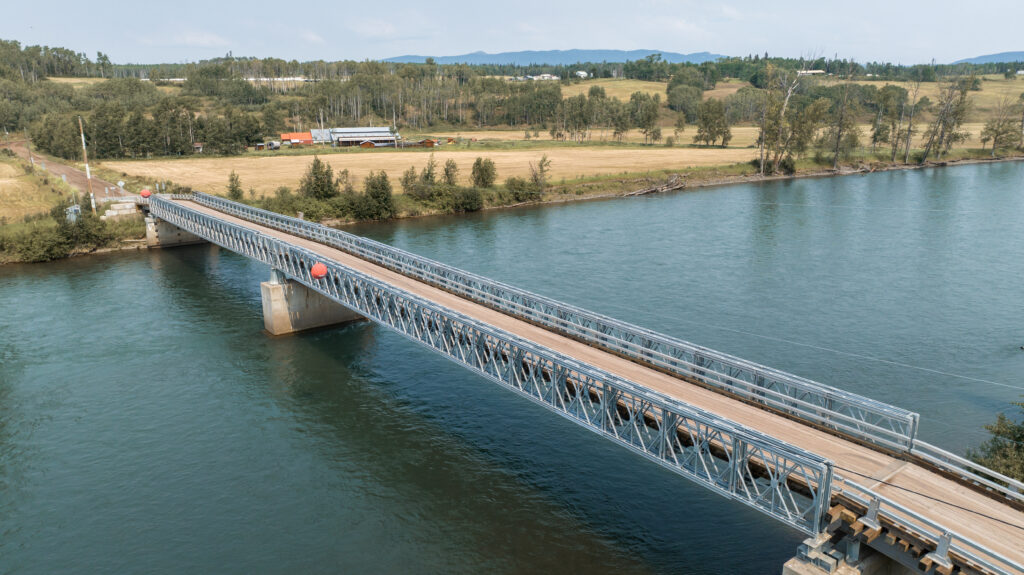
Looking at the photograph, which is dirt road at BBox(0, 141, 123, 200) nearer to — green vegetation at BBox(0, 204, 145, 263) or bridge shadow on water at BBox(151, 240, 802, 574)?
green vegetation at BBox(0, 204, 145, 263)

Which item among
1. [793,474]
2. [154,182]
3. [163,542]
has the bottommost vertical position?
[163,542]

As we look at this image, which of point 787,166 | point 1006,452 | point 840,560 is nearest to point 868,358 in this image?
point 1006,452

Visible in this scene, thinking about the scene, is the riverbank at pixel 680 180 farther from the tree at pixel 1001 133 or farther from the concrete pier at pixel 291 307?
the concrete pier at pixel 291 307

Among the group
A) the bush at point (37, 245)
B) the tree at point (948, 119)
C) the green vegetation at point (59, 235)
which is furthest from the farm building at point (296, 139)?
the tree at point (948, 119)

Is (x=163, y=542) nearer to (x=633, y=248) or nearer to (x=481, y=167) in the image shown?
(x=633, y=248)

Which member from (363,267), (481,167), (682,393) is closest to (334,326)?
(363,267)

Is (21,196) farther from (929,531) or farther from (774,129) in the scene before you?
(774,129)

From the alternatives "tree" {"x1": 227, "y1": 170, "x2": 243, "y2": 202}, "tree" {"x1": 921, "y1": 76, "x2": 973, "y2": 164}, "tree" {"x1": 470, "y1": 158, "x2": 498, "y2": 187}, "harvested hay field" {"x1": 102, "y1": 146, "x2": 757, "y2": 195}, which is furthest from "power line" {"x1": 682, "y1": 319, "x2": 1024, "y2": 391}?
"tree" {"x1": 921, "y1": 76, "x2": 973, "y2": 164}
